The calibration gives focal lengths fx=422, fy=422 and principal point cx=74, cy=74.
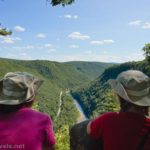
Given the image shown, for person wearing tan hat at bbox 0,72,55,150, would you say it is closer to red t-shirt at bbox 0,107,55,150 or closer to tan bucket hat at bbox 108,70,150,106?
red t-shirt at bbox 0,107,55,150

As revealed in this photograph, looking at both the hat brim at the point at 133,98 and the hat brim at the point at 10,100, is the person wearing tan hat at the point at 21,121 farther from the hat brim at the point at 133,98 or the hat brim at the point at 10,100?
the hat brim at the point at 133,98

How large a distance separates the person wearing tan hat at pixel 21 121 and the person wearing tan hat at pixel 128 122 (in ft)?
1.29

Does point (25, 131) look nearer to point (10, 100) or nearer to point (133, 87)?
point (10, 100)

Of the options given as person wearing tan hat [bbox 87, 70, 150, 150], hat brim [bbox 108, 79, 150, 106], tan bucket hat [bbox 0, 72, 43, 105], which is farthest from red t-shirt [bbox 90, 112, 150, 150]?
tan bucket hat [bbox 0, 72, 43, 105]

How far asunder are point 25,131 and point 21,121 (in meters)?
0.10

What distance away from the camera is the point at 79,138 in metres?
3.79

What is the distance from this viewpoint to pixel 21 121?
11.9ft

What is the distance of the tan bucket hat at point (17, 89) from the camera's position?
3.62 metres

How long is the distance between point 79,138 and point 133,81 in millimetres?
715

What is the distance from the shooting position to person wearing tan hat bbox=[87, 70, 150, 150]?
11.3ft

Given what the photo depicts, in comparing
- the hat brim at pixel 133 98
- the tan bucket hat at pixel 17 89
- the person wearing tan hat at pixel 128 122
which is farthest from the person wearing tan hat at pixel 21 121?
the hat brim at pixel 133 98

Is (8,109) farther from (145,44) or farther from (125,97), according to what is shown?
(145,44)

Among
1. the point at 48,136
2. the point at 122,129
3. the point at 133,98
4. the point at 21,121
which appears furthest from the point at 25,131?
the point at 133,98

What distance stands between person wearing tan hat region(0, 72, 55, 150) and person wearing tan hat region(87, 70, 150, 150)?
0.39 m
